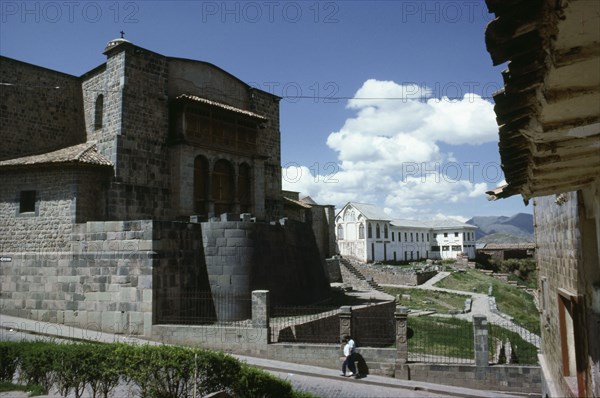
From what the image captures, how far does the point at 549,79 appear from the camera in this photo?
2.72 metres

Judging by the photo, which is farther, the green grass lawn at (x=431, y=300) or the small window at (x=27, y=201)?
the green grass lawn at (x=431, y=300)

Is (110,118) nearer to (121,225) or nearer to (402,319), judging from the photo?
(121,225)

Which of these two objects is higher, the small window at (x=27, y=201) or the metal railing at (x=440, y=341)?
the small window at (x=27, y=201)

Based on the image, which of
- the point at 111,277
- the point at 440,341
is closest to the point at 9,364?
the point at 111,277

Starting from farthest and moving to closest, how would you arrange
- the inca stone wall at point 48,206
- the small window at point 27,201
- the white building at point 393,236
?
the white building at point 393,236 < the small window at point 27,201 < the inca stone wall at point 48,206

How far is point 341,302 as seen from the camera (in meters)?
24.4

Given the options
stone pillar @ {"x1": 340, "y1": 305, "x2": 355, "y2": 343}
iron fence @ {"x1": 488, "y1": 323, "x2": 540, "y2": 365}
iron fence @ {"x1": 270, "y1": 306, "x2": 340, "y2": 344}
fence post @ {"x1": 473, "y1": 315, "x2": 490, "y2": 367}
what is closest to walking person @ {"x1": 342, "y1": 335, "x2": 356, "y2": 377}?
stone pillar @ {"x1": 340, "y1": 305, "x2": 355, "y2": 343}

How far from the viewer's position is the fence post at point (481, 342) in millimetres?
13742

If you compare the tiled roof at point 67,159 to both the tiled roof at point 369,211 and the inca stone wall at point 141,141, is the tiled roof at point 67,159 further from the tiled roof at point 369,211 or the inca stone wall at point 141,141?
the tiled roof at point 369,211

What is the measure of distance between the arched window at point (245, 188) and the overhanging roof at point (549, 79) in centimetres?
2146

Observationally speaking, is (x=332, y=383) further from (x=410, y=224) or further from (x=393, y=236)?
(x=410, y=224)

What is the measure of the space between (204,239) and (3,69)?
12.0m

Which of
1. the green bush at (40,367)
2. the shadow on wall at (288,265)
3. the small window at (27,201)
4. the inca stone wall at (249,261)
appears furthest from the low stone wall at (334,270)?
the green bush at (40,367)

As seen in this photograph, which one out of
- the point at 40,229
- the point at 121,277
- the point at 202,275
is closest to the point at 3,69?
the point at 40,229
